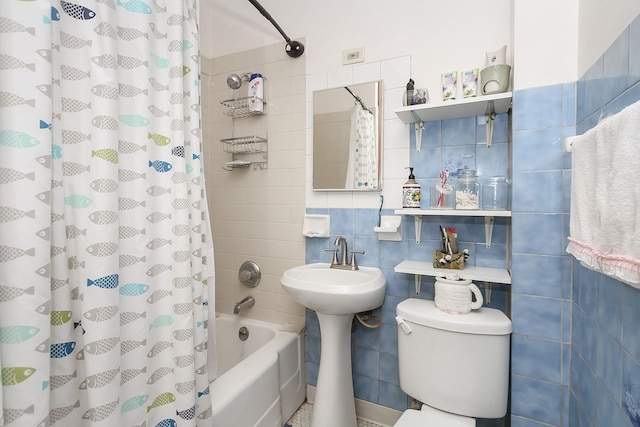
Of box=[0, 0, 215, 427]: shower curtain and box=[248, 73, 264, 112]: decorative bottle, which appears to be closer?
box=[0, 0, 215, 427]: shower curtain

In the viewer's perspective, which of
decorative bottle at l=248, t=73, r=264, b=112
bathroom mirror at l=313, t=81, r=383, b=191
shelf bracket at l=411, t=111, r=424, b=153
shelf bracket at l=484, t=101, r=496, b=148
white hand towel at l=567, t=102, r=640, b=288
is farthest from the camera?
decorative bottle at l=248, t=73, r=264, b=112

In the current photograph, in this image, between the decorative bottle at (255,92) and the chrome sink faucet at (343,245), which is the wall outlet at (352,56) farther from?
the chrome sink faucet at (343,245)

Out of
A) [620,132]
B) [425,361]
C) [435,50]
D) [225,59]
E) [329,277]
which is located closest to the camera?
[620,132]

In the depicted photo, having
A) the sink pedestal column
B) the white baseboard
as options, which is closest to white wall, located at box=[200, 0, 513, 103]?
the sink pedestal column

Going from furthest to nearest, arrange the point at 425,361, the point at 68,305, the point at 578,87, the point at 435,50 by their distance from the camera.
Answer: the point at 435,50 < the point at 425,361 < the point at 578,87 < the point at 68,305

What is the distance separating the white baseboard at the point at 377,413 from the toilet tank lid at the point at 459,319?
0.70 m

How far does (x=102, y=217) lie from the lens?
2.51ft

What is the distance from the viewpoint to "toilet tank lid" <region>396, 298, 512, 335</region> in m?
1.13

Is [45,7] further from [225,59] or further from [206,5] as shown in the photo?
[206,5]

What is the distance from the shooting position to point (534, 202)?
3.71 feet

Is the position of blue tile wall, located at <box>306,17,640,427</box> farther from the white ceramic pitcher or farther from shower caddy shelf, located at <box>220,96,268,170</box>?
shower caddy shelf, located at <box>220,96,268,170</box>

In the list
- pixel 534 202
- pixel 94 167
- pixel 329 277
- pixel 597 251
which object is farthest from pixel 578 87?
pixel 94 167

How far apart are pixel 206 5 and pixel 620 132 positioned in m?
2.37

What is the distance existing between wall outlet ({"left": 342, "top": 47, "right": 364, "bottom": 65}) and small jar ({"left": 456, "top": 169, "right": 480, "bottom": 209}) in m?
0.80
